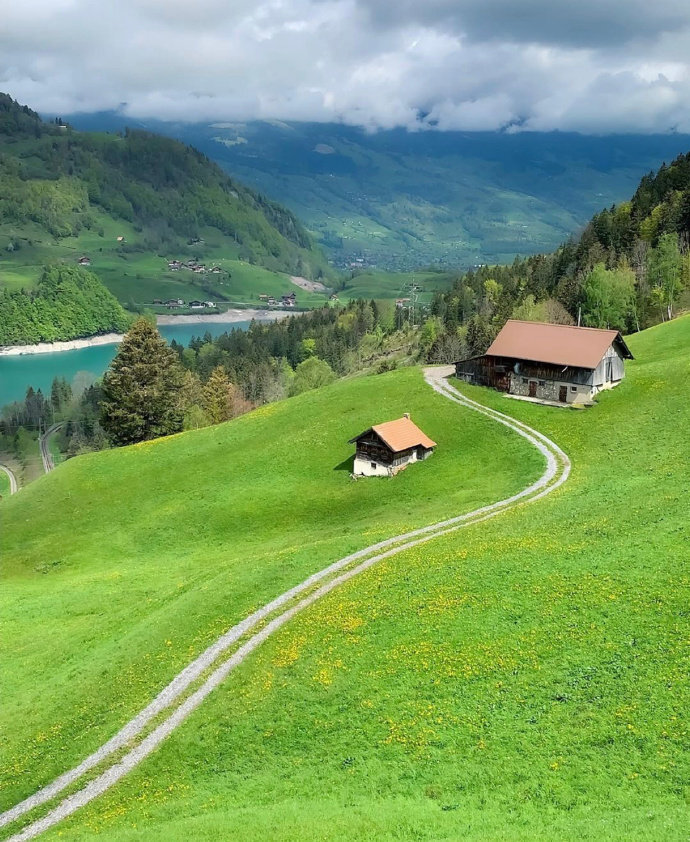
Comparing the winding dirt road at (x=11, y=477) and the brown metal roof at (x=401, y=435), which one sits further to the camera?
the winding dirt road at (x=11, y=477)

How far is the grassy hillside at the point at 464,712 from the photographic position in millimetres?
21766

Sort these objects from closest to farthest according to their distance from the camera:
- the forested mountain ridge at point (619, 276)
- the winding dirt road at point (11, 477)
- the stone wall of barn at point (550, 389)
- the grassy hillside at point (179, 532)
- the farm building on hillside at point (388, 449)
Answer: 1. the grassy hillside at point (179, 532)
2. the farm building on hillside at point (388, 449)
3. the stone wall of barn at point (550, 389)
4. the forested mountain ridge at point (619, 276)
5. the winding dirt road at point (11, 477)

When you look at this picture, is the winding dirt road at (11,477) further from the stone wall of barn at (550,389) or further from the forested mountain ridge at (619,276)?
the stone wall of barn at (550,389)

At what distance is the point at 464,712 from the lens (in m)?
26.1

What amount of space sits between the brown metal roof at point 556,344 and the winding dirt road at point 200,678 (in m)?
25.3

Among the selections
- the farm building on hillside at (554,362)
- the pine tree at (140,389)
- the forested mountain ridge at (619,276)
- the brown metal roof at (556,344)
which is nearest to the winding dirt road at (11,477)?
the pine tree at (140,389)

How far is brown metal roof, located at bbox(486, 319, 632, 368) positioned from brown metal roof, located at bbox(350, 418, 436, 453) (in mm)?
17810

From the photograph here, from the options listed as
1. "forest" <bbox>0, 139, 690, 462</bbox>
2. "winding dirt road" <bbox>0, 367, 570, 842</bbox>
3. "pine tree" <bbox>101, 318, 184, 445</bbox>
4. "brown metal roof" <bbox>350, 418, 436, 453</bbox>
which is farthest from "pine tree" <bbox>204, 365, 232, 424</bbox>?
"winding dirt road" <bbox>0, 367, 570, 842</bbox>

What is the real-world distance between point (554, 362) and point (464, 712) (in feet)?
176

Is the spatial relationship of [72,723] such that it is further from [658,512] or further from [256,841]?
[658,512]

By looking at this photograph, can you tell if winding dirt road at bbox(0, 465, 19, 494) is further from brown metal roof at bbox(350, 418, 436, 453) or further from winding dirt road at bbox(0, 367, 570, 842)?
winding dirt road at bbox(0, 367, 570, 842)

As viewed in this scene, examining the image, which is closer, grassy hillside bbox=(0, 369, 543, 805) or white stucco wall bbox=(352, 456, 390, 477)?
grassy hillside bbox=(0, 369, 543, 805)

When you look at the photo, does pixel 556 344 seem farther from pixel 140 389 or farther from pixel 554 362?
→ pixel 140 389

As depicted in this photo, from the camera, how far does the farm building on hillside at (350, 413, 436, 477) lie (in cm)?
6312
